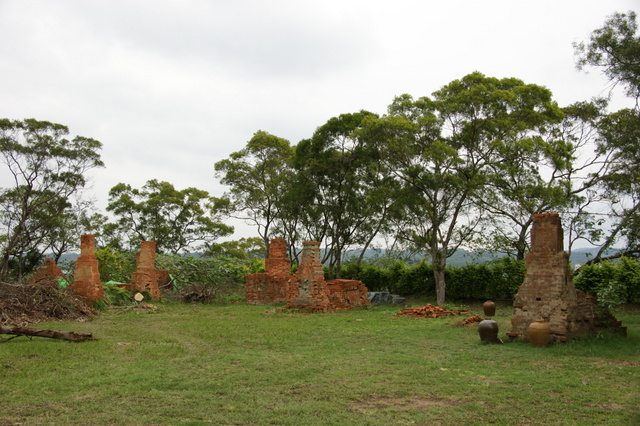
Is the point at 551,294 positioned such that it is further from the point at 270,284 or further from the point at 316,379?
the point at 270,284

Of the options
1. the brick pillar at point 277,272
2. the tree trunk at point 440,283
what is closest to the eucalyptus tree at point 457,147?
the tree trunk at point 440,283

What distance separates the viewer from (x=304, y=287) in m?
17.0

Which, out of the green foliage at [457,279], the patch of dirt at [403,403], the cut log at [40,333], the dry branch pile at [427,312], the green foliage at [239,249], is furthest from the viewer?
the green foliage at [239,249]

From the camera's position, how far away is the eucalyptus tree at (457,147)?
60.5 ft

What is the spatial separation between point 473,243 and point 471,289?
2117mm

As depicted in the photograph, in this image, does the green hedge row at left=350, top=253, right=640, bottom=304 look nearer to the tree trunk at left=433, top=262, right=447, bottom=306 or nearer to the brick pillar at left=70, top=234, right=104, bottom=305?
the tree trunk at left=433, top=262, right=447, bottom=306

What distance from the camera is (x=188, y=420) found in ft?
16.2

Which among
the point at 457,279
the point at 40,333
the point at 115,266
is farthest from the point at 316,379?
the point at 115,266

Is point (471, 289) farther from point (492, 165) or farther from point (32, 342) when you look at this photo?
point (32, 342)

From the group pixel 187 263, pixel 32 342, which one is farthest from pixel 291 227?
pixel 32 342

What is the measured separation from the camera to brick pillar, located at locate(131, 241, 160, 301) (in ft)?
62.6

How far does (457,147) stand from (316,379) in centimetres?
1506

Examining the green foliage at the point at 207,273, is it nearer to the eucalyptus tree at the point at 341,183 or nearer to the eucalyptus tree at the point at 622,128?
the eucalyptus tree at the point at 341,183

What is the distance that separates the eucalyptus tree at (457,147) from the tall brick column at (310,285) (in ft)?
15.9
